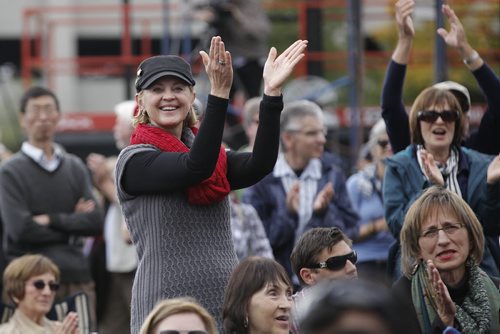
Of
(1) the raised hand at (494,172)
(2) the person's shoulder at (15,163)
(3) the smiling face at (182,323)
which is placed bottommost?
(3) the smiling face at (182,323)

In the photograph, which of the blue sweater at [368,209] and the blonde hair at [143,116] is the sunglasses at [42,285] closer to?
the blue sweater at [368,209]

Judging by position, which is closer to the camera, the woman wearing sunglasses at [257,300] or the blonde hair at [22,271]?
the woman wearing sunglasses at [257,300]

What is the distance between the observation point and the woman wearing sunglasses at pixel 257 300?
17.3 feet

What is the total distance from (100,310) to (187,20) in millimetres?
4335

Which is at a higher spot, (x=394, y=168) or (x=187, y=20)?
(x=187, y=20)

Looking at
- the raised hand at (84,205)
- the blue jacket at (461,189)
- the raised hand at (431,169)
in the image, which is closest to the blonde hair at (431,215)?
the raised hand at (431,169)

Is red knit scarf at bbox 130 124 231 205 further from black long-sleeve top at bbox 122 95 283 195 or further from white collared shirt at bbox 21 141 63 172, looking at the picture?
white collared shirt at bbox 21 141 63 172

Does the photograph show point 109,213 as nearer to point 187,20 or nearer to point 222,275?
point 187,20

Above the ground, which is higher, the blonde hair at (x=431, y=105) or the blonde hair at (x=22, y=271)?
the blonde hair at (x=431, y=105)

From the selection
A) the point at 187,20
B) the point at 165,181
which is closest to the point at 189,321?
the point at 165,181

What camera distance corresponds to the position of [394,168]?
22.2 feet

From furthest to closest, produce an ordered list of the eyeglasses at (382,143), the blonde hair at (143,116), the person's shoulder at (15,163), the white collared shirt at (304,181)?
the eyeglasses at (382,143)
the person's shoulder at (15,163)
the white collared shirt at (304,181)
the blonde hair at (143,116)

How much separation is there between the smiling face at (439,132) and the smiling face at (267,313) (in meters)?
1.71

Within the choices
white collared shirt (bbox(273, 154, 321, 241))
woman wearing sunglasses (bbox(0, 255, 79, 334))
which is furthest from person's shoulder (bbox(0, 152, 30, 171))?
white collared shirt (bbox(273, 154, 321, 241))
